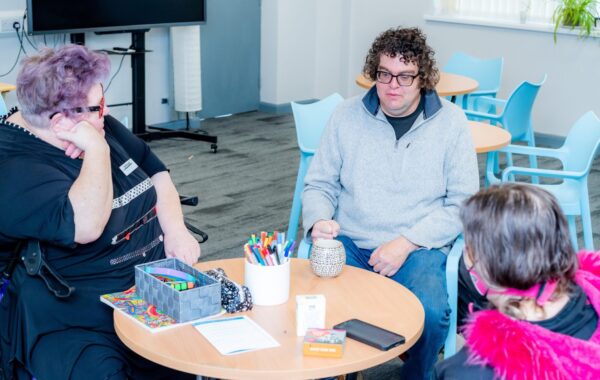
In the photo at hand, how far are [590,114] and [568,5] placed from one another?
2.96 metres

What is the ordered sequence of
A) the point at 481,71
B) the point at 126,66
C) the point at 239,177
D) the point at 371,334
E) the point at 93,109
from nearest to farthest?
the point at 371,334
the point at 93,109
the point at 239,177
the point at 481,71
the point at 126,66

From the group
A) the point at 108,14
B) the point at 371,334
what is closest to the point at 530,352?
the point at 371,334

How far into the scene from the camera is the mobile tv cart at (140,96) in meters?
6.12

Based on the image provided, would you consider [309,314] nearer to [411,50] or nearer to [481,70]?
[411,50]

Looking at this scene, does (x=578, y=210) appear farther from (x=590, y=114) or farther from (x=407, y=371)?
(x=407, y=371)

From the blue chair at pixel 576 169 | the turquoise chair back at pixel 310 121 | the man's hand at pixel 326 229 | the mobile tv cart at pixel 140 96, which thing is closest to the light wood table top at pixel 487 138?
the blue chair at pixel 576 169

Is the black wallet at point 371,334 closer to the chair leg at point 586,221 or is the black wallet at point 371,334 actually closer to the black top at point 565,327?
the black top at point 565,327

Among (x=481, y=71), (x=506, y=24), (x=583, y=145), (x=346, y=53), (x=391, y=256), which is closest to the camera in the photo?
(x=391, y=256)

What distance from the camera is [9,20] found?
554 cm

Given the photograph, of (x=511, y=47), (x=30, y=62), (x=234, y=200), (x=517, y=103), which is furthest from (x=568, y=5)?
(x=30, y=62)

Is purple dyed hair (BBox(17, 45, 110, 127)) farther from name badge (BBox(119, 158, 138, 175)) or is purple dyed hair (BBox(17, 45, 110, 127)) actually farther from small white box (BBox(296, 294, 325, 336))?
small white box (BBox(296, 294, 325, 336))

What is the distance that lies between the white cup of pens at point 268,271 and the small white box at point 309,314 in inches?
6.0

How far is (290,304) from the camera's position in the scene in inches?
82.7

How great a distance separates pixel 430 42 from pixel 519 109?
2773mm
